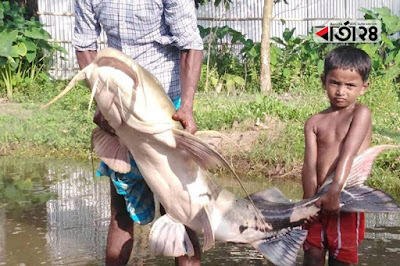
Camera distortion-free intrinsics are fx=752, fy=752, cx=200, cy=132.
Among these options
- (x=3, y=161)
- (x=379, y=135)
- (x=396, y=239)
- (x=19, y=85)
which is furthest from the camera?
(x=19, y=85)

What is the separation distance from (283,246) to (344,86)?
84 cm

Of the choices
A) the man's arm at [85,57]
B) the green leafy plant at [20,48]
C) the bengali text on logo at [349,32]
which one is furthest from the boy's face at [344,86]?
the bengali text on logo at [349,32]

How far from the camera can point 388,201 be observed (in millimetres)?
3562

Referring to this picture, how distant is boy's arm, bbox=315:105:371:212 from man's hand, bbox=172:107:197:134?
2.31 ft

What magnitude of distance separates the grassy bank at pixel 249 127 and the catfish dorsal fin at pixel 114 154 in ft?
7.23

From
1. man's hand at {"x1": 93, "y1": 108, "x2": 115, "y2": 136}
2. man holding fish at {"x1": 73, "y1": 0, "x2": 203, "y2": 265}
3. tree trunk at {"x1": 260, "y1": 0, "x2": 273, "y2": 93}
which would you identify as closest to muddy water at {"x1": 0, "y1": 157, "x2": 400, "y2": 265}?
man holding fish at {"x1": 73, "y1": 0, "x2": 203, "y2": 265}

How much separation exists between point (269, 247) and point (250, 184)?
2676 mm

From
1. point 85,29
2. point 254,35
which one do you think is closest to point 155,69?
point 85,29

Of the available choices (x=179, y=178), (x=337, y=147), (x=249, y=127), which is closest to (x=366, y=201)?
(x=337, y=147)

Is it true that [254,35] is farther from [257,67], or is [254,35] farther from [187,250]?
[187,250]

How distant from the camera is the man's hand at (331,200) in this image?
139 inches

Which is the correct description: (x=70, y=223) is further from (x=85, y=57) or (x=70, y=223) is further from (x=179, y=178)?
(x=179, y=178)

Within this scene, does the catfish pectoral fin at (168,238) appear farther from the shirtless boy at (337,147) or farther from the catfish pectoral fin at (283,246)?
the shirtless boy at (337,147)

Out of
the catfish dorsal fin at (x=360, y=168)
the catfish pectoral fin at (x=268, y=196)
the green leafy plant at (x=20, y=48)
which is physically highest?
the green leafy plant at (x=20, y=48)
